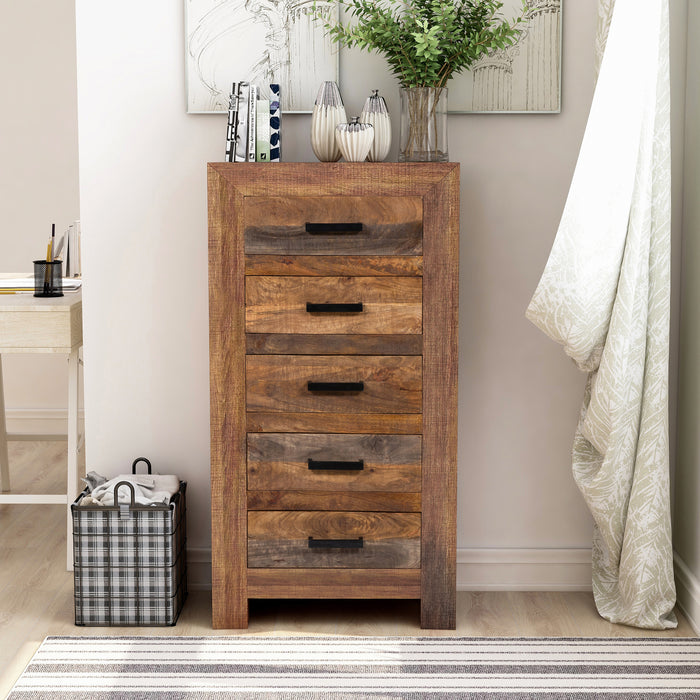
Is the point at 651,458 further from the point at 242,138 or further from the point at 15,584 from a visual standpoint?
the point at 15,584

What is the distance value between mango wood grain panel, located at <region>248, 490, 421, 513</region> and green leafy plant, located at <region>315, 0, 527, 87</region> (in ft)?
3.40

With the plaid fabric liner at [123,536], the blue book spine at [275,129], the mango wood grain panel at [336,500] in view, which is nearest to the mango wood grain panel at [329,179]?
the blue book spine at [275,129]

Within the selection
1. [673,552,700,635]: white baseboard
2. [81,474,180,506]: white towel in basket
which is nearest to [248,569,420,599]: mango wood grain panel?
[81,474,180,506]: white towel in basket

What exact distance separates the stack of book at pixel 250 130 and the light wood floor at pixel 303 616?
1.19 meters

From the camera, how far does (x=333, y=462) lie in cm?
217

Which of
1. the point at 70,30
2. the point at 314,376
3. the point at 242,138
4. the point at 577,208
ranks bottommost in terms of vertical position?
the point at 314,376

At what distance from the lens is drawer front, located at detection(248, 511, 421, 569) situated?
2.18 m

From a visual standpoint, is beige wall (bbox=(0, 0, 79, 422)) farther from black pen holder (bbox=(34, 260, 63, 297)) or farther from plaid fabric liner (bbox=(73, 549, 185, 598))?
plaid fabric liner (bbox=(73, 549, 185, 598))

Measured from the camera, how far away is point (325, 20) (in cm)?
231

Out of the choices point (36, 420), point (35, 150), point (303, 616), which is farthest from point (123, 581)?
point (35, 150)

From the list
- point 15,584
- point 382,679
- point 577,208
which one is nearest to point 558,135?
point 577,208

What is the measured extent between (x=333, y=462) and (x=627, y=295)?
82 centimetres

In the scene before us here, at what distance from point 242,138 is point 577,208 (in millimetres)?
839

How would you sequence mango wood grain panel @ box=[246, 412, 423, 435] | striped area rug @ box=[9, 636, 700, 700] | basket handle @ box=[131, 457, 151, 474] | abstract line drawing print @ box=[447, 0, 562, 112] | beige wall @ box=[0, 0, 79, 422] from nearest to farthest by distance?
striped area rug @ box=[9, 636, 700, 700] → mango wood grain panel @ box=[246, 412, 423, 435] → abstract line drawing print @ box=[447, 0, 562, 112] → basket handle @ box=[131, 457, 151, 474] → beige wall @ box=[0, 0, 79, 422]
